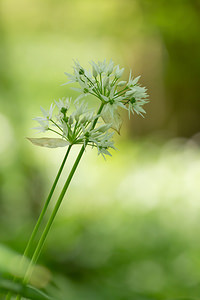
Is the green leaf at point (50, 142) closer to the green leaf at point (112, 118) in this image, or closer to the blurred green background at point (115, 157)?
the green leaf at point (112, 118)

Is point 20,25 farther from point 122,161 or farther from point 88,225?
point 88,225

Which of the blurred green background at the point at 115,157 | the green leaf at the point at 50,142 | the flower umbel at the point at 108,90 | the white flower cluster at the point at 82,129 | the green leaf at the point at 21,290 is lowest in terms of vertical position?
the green leaf at the point at 21,290

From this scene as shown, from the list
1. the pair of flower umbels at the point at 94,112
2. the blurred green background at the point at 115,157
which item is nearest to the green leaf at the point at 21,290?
the pair of flower umbels at the point at 94,112

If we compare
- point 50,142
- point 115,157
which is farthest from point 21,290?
point 115,157

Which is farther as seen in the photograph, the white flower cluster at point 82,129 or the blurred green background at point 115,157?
the blurred green background at point 115,157

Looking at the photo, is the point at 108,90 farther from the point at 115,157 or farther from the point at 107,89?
the point at 115,157
